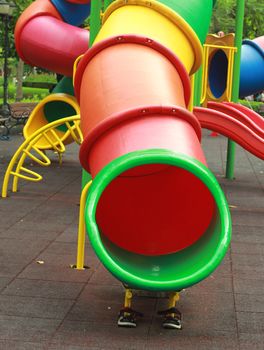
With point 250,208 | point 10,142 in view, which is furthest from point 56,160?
point 250,208

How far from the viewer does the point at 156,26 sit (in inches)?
238

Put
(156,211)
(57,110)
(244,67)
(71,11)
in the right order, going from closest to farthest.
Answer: (156,211) → (71,11) → (57,110) → (244,67)

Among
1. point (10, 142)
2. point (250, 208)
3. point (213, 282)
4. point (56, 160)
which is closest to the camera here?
point (213, 282)

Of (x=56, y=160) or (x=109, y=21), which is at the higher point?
(x=109, y=21)

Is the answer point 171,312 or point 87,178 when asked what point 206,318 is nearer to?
point 171,312

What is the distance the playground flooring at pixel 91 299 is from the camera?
4754 mm

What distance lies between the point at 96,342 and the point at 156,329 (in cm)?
48

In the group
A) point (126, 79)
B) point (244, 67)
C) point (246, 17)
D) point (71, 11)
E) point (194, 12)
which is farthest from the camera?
point (246, 17)

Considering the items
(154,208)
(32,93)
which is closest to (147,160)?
(154,208)

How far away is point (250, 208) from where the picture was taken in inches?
392

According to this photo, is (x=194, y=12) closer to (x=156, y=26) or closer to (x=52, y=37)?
(x=156, y=26)

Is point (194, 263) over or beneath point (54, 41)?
over

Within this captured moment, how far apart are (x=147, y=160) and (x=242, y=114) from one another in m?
7.40

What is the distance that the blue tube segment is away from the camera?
12.2m
